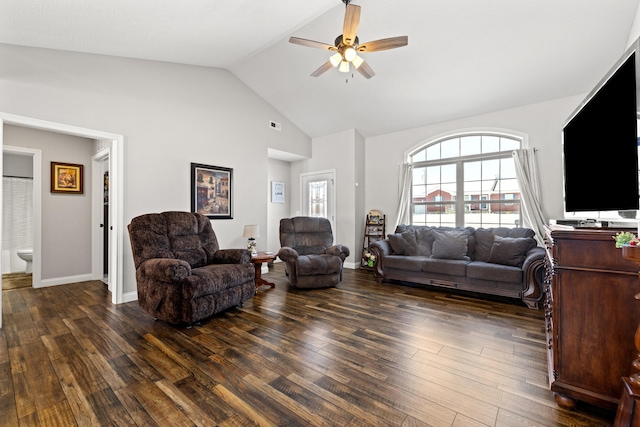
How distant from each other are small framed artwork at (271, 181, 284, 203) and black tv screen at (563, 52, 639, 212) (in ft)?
16.7

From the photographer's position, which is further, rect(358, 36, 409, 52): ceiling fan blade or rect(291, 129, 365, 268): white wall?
rect(291, 129, 365, 268): white wall

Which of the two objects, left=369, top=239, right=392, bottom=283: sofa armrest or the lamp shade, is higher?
the lamp shade

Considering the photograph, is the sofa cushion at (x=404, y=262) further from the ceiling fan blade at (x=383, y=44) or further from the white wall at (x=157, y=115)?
the ceiling fan blade at (x=383, y=44)

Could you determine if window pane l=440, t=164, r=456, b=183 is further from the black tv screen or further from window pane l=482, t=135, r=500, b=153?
the black tv screen

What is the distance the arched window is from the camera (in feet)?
14.6

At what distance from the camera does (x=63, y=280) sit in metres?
4.34

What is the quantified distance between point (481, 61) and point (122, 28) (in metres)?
4.01

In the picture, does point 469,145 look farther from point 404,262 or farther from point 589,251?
point 589,251

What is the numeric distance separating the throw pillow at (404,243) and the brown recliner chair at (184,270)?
2.37 metres

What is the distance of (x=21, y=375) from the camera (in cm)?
191

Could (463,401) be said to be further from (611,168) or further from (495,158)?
(495,158)

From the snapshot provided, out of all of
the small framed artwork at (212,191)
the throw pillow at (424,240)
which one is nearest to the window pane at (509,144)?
the throw pillow at (424,240)

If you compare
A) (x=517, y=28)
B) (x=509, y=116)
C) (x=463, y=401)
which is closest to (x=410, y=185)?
(x=509, y=116)

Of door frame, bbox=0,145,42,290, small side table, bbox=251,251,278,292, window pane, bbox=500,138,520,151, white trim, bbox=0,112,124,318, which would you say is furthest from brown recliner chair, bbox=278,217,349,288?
door frame, bbox=0,145,42,290
